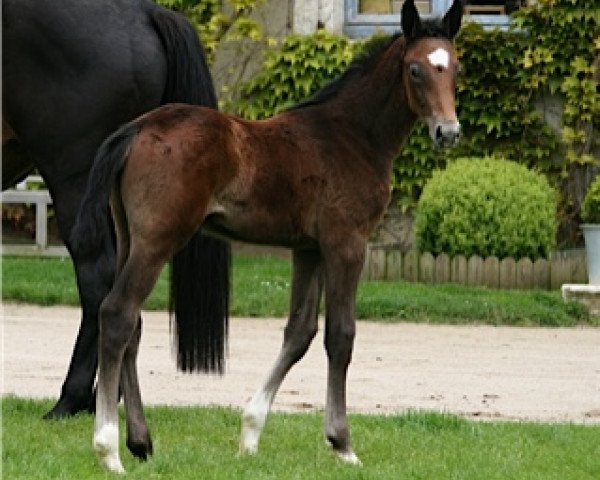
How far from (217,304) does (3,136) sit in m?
1.39

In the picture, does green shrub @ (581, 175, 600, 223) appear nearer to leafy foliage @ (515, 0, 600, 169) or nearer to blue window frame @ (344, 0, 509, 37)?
leafy foliage @ (515, 0, 600, 169)

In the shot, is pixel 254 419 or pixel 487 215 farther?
pixel 487 215

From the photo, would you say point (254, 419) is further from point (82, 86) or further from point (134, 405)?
point (82, 86)

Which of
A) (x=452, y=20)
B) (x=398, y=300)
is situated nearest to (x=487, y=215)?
(x=398, y=300)

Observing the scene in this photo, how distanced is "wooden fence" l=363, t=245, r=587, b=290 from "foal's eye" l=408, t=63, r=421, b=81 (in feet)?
22.8

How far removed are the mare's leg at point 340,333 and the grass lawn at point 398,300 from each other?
210 inches

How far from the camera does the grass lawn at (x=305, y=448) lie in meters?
5.39

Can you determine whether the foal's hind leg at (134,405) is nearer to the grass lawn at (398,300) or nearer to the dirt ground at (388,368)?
the dirt ground at (388,368)

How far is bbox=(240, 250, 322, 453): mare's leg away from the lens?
574 cm

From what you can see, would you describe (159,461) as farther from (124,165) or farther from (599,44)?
(599,44)

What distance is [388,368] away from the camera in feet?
29.3

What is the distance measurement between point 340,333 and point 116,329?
34.6 inches

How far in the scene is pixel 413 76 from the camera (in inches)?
223

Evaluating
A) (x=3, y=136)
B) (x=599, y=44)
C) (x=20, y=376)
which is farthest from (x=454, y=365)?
(x=599, y=44)
